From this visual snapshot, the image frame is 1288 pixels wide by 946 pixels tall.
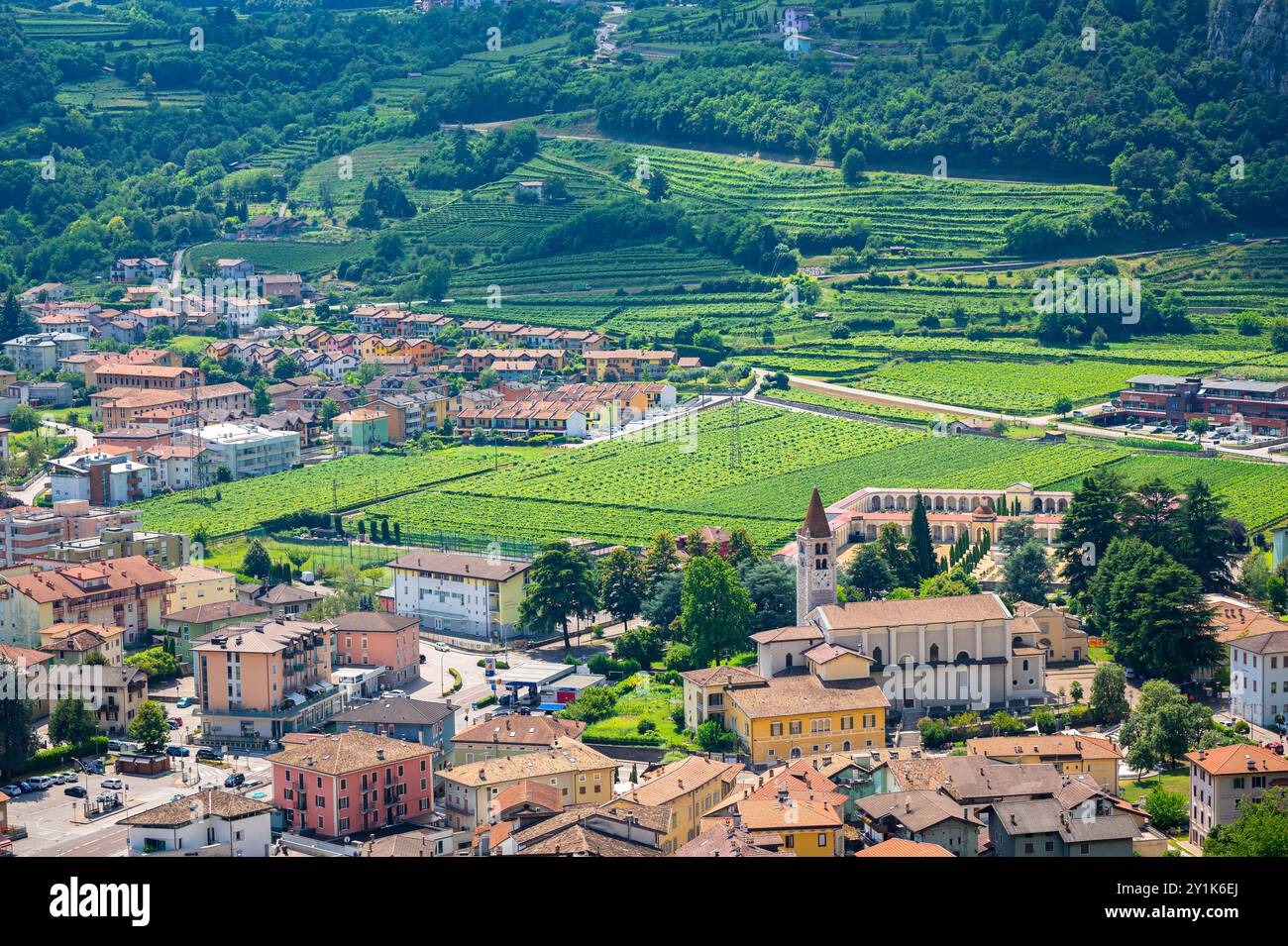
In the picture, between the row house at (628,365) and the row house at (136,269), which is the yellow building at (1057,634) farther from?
the row house at (136,269)

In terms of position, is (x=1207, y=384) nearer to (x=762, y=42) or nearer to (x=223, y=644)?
(x=223, y=644)

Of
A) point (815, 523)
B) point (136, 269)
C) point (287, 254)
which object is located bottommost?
point (815, 523)

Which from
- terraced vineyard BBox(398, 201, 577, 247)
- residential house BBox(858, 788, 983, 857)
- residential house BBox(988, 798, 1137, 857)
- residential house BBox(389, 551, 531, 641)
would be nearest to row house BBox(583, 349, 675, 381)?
terraced vineyard BBox(398, 201, 577, 247)

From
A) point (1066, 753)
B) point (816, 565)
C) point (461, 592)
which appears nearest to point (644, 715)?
point (816, 565)

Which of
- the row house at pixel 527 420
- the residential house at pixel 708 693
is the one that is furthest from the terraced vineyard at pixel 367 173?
the residential house at pixel 708 693

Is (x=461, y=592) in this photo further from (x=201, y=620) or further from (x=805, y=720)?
(x=805, y=720)
